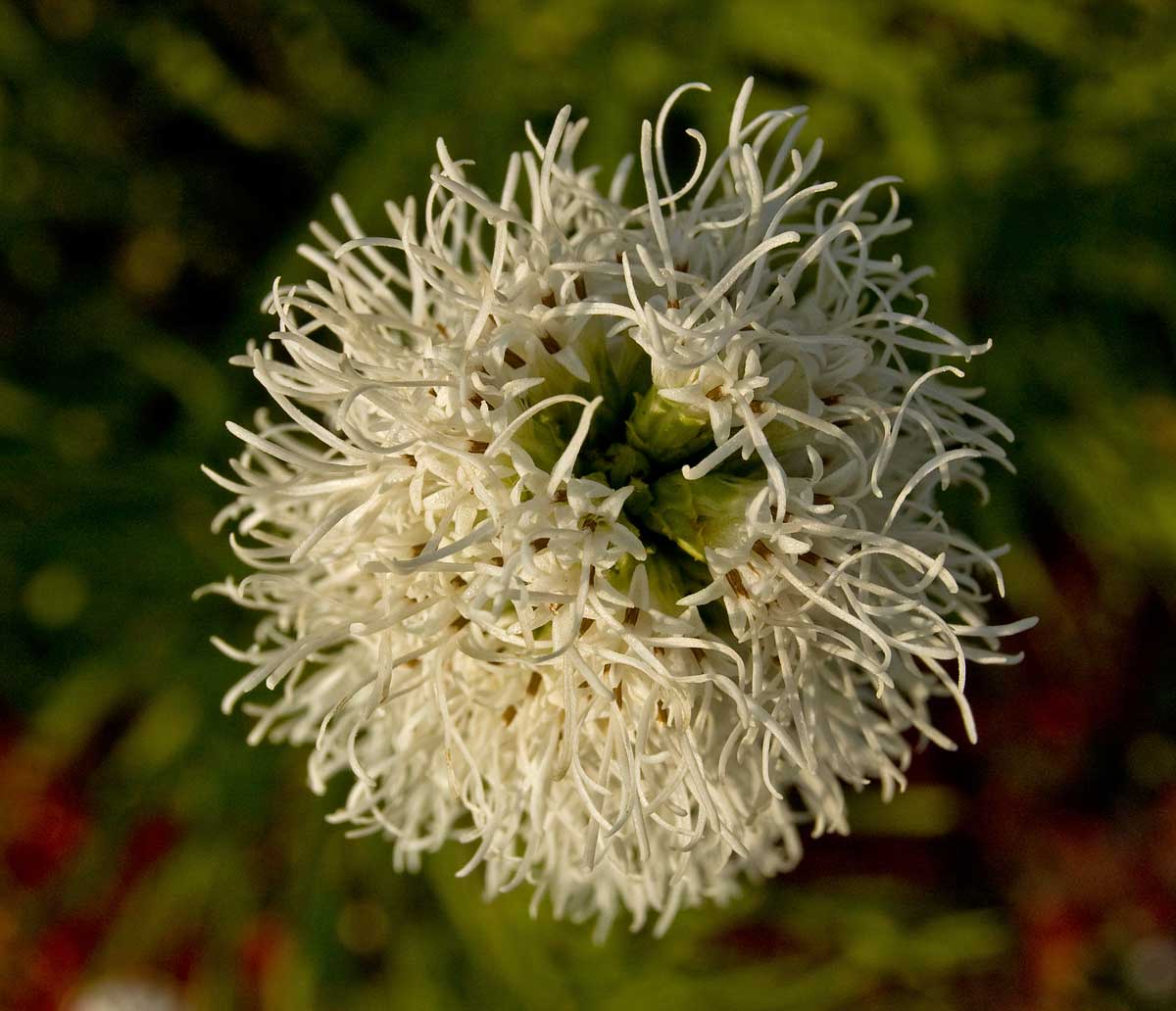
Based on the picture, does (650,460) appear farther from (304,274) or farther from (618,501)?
(304,274)

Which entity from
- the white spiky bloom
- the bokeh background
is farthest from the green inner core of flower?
the bokeh background

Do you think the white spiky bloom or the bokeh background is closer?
the white spiky bloom

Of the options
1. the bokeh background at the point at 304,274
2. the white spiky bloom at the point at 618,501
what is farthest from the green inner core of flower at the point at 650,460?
the bokeh background at the point at 304,274

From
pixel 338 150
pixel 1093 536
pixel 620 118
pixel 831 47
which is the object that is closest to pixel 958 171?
pixel 831 47

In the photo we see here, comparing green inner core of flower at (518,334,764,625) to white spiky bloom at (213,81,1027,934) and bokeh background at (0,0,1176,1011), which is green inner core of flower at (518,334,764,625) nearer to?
white spiky bloom at (213,81,1027,934)

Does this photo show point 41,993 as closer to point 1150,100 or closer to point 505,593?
point 505,593
